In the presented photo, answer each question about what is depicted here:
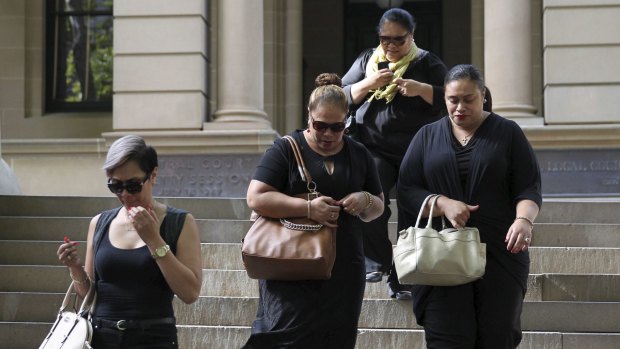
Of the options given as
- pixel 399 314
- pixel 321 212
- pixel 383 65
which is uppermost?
pixel 383 65

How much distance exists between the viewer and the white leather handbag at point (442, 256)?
5.57 m

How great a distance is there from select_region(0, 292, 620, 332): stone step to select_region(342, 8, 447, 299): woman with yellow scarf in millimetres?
→ 176

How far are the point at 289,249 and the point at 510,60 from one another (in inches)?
362

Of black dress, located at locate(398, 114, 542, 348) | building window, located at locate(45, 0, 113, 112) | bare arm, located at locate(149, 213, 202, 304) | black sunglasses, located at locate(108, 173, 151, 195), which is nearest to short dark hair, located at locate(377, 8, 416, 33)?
black dress, located at locate(398, 114, 542, 348)

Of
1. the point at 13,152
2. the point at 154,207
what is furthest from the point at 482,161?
the point at 13,152

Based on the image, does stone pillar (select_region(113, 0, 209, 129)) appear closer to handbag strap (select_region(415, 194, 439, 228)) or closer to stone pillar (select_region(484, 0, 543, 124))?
stone pillar (select_region(484, 0, 543, 124))

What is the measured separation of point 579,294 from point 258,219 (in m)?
3.85

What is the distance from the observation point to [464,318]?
225 inches

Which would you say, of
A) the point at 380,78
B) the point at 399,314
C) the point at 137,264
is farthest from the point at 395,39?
the point at 137,264

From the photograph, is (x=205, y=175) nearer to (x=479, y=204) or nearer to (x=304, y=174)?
(x=304, y=174)

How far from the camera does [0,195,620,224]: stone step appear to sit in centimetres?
1141

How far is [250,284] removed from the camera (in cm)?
936

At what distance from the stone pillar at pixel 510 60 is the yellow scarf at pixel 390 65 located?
663 centimetres

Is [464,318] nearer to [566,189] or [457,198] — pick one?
[457,198]
